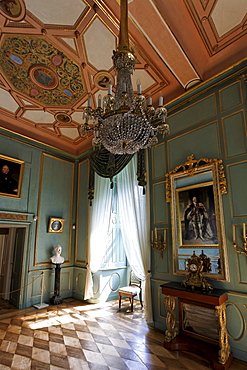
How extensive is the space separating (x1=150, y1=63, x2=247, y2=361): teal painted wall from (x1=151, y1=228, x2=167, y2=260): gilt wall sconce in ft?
0.24

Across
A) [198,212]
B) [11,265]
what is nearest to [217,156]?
[198,212]

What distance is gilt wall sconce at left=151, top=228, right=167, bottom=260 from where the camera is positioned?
3.95 meters

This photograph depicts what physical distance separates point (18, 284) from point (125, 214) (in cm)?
311

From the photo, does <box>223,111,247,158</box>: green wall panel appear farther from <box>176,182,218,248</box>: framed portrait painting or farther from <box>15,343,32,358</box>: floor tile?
<box>15,343,32,358</box>: floor tile

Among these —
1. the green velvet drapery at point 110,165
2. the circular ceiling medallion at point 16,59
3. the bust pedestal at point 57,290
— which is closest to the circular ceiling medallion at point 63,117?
the green velvet drapery at point 110,165

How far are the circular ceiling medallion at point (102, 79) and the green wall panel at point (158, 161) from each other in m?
1.56

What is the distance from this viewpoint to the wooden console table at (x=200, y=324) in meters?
2.74

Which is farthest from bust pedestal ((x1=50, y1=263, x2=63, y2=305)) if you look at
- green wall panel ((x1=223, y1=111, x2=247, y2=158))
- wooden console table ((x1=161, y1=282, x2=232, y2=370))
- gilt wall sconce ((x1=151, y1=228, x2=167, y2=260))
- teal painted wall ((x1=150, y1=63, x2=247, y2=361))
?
green wall panel ((x1=223, y1=111, x2=247, y2=158))

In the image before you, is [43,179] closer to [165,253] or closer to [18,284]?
[18,284]

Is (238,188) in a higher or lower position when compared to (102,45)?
lower

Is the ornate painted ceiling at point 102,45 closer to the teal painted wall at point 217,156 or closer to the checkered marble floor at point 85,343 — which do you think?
the teal painted wall at point 217,156

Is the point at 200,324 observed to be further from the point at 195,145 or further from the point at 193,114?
the point at 193,114

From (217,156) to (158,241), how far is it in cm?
182

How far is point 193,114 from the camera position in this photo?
13.1 ft
